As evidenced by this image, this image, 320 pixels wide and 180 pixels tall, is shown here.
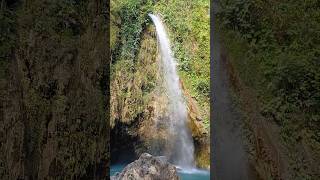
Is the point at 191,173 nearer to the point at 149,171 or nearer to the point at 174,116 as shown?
the point at 174,116

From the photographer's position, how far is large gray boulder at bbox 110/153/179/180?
8.62 meters

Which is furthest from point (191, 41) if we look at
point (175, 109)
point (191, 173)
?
point (191, 173)

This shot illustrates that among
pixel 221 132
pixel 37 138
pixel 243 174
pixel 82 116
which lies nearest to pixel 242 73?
pixel 221 132

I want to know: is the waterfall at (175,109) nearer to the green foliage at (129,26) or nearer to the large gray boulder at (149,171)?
the green foliage at (129,26)

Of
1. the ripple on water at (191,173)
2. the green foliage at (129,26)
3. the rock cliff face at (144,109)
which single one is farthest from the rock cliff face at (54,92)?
the green foliage at (129,26)

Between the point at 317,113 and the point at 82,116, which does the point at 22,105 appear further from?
the point at 317,113

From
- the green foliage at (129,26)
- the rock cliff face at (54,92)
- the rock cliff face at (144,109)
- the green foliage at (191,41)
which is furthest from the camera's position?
the green foliage at (191,41)

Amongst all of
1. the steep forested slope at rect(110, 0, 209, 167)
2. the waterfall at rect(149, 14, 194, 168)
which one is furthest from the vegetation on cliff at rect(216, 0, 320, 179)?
the waterfall at rect(149, 14, 194, 168)

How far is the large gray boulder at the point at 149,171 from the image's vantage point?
8625 millimetres

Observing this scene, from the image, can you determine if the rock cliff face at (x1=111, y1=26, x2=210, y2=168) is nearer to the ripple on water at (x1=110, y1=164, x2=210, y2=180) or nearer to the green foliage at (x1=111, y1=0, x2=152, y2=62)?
the green foliage at (x1=111, y1=0, x2=152, y2=62)

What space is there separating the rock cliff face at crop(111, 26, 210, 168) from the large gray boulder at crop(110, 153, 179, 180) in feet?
17.3

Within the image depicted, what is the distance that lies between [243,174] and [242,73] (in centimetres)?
A: 83

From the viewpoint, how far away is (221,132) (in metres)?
3.29

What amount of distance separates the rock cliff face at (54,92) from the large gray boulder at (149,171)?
5.03m
